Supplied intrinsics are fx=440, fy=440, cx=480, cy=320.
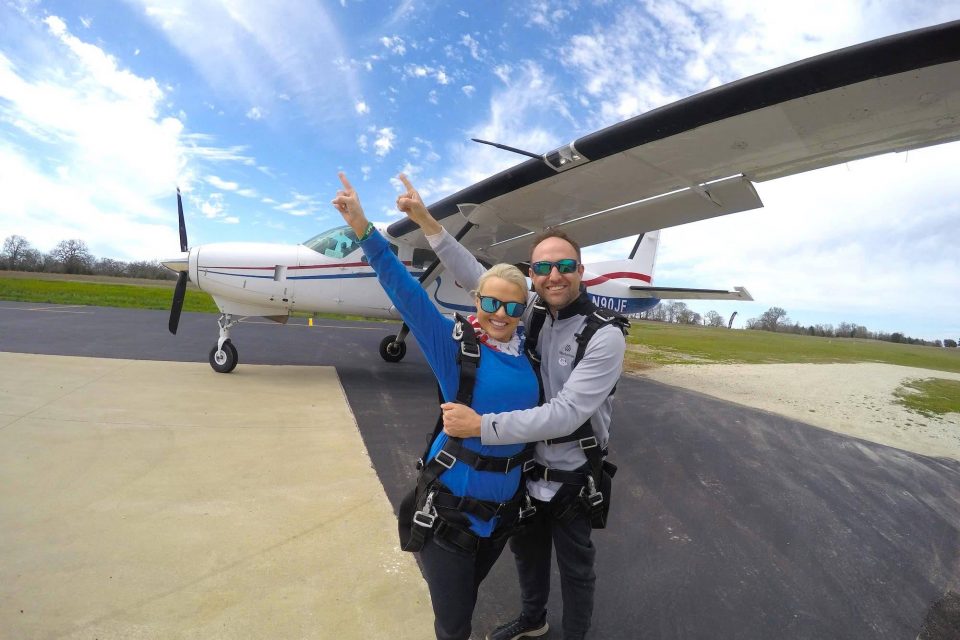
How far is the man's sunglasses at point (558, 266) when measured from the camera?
174 centimetres

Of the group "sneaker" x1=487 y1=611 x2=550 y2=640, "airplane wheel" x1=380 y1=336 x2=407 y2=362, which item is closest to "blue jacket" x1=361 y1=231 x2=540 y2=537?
"sneaker" x1=487 y1=611 x2=550 y2=640

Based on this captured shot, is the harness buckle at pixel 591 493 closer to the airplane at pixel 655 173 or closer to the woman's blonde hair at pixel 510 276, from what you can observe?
the woman's blonde hair at pixel 510 276

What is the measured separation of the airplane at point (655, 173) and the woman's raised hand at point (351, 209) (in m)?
3.36

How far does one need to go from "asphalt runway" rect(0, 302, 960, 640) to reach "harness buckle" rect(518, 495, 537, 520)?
756mm

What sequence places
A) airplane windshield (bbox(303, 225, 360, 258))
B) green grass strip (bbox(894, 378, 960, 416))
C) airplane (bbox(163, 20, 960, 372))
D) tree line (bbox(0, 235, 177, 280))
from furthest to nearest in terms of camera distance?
tree line (bbox(0, 235, 177, 280)) < green grass strip (bbox(894, 378, 960, 416)) < airplane windshield (bbox(303, 225, 360, 258)) < airplane (bbox(163, 20, 960, 372))

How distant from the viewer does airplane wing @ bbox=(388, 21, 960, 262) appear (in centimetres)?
298

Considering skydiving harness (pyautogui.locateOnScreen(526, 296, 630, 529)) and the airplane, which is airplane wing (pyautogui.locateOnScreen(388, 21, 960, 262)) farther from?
skydiving harness (pyautogui.locateOnScreen(526, 296, 630, 529))

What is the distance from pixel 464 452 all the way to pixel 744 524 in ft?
9.86

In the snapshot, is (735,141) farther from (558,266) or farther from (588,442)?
(588,442)

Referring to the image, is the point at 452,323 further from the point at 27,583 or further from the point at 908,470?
the point at 908,470

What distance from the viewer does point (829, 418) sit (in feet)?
23.7

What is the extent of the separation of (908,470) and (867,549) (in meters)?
2.70

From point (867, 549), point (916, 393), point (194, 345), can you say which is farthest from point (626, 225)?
point (916, 393)

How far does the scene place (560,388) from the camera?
1765 millimetres
